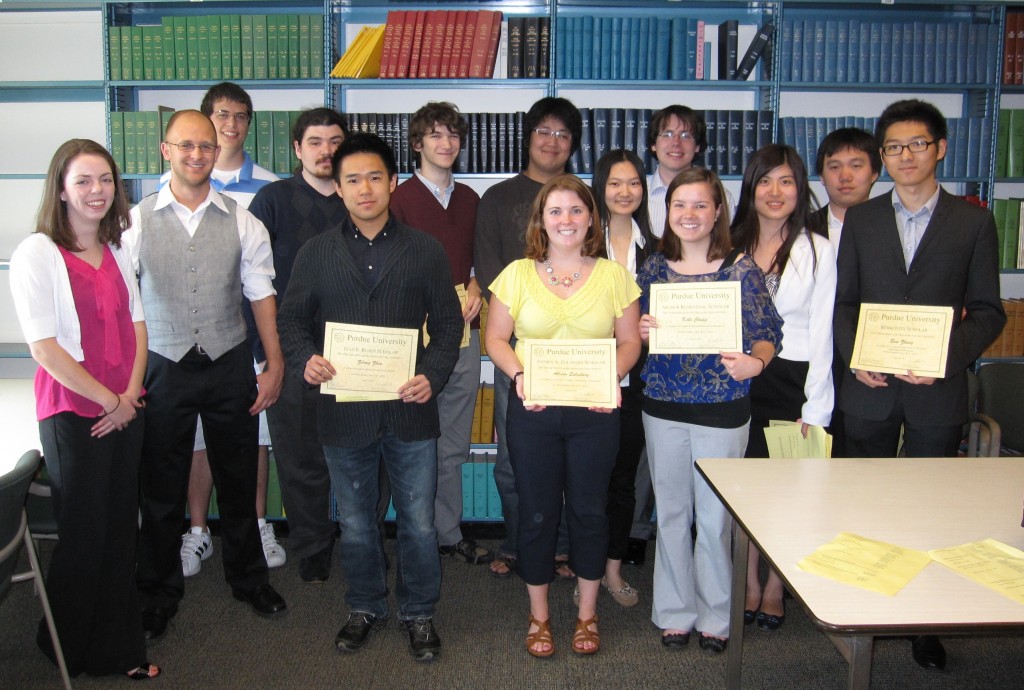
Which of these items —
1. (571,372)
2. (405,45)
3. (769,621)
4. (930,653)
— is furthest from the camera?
(405,45)

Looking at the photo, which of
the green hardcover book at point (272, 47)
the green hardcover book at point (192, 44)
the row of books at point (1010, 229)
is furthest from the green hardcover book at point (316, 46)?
the row of books at point (1010, 229)

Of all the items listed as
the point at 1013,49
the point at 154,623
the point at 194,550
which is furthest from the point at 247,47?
the point at 1013,49

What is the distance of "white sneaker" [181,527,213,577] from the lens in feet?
10.0

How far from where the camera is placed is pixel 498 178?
3752mm

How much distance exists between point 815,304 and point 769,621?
1.17 m

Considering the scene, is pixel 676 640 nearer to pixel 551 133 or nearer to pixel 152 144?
pixel 551 133

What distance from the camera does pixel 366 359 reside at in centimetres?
216

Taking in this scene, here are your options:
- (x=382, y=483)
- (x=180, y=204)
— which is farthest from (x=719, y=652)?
(x=180, y=204)

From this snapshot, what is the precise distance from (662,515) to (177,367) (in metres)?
1.67

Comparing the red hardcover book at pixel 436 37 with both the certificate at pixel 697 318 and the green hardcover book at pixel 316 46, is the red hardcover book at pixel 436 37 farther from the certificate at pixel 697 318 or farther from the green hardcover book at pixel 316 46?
the certificate at pixel 697 318

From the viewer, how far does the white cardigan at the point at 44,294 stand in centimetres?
191

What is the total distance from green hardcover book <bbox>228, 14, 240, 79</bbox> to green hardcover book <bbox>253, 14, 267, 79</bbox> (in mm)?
74

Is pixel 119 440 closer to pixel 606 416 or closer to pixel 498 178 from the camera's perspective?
pixel 606 416

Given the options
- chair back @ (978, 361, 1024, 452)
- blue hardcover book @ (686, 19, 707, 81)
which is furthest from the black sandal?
chair back @ (978, 361, 1024, 452)
